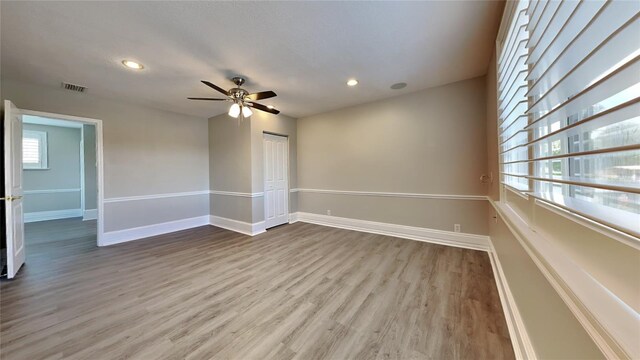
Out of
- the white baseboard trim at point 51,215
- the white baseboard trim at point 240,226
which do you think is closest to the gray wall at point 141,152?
the white baseboard trim at point 240,226

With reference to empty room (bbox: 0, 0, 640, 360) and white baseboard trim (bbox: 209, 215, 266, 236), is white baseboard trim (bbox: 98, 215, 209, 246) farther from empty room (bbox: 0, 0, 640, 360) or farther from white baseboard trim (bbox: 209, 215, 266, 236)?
white baseboard trim (bbox: 209, 215, 266, 236)

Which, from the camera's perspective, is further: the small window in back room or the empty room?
the small window in back room

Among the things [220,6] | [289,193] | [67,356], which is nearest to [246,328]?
[67,356]

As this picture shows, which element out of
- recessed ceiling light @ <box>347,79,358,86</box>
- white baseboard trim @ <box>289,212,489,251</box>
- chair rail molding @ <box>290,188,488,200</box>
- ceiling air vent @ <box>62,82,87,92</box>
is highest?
recessed ceiling light @ <box>347,79,358,86</box>

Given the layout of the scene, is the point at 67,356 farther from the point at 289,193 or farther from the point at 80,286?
the point at 289,193

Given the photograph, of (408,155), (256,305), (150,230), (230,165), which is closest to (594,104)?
(256,305)

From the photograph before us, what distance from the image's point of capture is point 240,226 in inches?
172

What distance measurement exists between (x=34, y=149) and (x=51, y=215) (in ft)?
5.61

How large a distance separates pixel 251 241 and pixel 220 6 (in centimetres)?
322

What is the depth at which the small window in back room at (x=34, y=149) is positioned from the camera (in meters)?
5.30

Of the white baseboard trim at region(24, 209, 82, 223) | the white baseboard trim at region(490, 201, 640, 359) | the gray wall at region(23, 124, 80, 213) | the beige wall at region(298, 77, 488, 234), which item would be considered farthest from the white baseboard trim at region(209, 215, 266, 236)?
the gray wall at region(23, 124, 80, 213)

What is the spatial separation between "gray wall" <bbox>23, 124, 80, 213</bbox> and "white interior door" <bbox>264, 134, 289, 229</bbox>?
577 centimetres

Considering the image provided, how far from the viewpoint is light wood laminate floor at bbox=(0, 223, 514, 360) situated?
4.88ft

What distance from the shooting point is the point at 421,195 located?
3.58 meters
